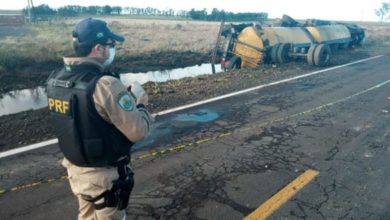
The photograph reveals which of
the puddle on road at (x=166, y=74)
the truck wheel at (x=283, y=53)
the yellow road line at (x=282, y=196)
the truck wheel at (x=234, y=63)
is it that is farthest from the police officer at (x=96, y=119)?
the truck wheel at (x=283, y=53)

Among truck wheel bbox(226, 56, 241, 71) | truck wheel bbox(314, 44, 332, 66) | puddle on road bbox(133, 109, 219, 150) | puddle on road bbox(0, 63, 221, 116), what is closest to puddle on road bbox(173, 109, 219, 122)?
puddle on road bbox(133, 109, 219, 150)

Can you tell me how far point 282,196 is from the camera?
448cm

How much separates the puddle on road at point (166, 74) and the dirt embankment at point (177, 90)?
890mm

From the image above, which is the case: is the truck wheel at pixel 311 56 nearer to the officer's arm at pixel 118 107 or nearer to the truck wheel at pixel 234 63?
the truck wheel at pixel 234 63

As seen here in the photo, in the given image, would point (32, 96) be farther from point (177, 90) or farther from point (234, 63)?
point (234, 63)

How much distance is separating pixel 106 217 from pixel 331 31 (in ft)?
62.9

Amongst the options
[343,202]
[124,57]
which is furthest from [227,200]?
[124,57]

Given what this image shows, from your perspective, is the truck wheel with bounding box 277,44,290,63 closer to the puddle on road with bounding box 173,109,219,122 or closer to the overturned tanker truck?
the overturned tanker truck

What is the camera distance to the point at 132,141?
2664 millimetres

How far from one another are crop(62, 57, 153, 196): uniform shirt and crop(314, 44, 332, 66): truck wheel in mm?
12946

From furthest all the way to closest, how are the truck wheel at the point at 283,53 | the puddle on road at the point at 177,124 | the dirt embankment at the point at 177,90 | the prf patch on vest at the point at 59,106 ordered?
the truck wheel at the point at 283,53 → the dirt embankment at the point at 177,90 → the puddle on road at the point at 177,124 → the prf patch on vest at the point at 59,106

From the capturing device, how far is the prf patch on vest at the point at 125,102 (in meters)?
2.49

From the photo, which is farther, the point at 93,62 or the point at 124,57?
the point at 124,57

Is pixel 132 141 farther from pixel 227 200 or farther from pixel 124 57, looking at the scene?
pixel 124 57
